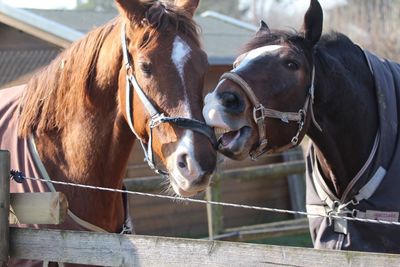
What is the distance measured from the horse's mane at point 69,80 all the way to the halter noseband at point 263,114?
12.0 inches

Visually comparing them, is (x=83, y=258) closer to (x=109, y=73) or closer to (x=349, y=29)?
(x=109, y=73)

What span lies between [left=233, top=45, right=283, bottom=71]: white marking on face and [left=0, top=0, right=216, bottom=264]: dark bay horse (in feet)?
0.98

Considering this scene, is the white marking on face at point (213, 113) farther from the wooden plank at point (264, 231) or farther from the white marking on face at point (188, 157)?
the wooden plank at point (264, 231)

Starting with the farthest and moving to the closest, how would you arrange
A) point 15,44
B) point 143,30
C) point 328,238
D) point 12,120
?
point 15,44 → point 328,238 → point 12,120 → point 143,30

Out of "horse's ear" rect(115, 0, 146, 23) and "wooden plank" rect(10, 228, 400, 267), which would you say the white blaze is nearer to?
"horse's ear" rect(115, 0, 146, 23)

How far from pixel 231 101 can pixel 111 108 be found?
590mm

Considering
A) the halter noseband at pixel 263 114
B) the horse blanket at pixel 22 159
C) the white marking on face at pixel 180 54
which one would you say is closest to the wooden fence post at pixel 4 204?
the horse blanket at pixel 22 159

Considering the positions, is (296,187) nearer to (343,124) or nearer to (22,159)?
(343,124)

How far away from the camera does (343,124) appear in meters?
3.65

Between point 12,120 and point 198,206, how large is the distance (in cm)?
721

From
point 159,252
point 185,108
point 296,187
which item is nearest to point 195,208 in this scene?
point 296,187

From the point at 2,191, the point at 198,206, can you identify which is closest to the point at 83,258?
the point at 2,191

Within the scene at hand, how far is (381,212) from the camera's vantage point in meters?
3.53

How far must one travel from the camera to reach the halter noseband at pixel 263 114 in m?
3.37
